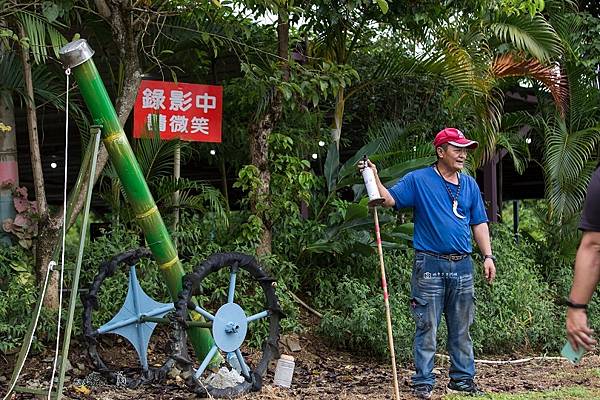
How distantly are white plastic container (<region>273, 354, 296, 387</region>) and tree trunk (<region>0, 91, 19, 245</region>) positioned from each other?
2.80 m

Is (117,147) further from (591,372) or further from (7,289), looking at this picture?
(591,372)

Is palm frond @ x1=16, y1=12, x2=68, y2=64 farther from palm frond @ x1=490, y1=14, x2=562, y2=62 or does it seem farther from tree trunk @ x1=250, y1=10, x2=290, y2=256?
palm frond @ x1=490, y1=14, x2=562, y2=62

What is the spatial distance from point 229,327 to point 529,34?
5320mm

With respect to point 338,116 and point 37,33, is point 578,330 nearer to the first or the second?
point 37,33

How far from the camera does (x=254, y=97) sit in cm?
796

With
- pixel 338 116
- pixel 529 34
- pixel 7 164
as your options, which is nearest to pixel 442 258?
pixel 338 116

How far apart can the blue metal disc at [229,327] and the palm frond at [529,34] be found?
4.87m

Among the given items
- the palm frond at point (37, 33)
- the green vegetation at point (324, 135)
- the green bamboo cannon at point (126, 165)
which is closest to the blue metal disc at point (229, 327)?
the green bamboo cannon at point (126, 165)

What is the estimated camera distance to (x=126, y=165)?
17.8 feet

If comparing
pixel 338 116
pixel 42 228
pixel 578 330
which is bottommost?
pixel 578 330

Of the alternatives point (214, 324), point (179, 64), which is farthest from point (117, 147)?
point (179, 64)

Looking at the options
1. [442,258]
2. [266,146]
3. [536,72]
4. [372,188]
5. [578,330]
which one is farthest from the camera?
[536,72]

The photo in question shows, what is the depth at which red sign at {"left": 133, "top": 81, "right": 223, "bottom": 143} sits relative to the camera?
305 inches

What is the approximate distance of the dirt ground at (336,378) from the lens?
578cm
